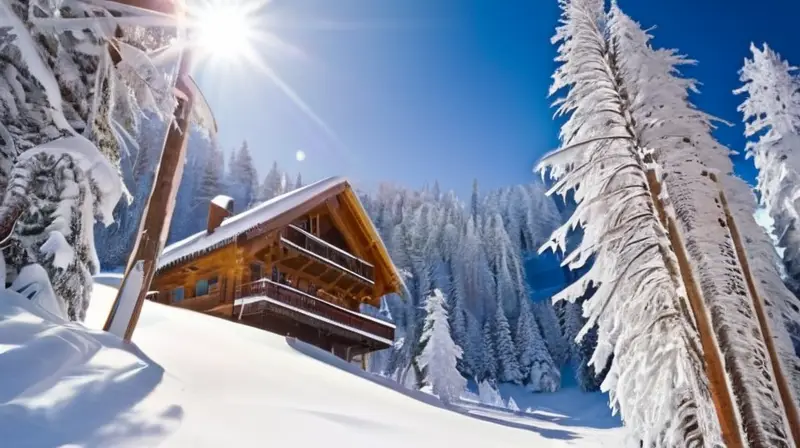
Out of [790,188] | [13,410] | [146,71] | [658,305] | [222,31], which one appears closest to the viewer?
[13,410]

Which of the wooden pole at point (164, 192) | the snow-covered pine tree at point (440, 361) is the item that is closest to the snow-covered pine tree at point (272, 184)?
the snow-covered pine tree at point (440, 361)

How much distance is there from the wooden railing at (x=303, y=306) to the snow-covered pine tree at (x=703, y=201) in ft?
51.9

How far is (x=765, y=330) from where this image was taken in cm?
1019

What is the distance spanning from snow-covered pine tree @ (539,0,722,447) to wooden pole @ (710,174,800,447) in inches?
60.3

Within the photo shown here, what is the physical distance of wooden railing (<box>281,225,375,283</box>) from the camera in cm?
Result: 2498

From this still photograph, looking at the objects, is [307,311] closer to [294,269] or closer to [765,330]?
[294,269]

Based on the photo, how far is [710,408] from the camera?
9.25 meters

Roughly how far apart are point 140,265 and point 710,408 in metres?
10.2

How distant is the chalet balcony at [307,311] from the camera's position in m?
22.2

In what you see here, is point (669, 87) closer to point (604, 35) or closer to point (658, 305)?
point (604, 35)

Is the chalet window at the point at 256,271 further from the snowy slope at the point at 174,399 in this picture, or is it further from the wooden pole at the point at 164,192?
the wooden pole at the point at 164,192

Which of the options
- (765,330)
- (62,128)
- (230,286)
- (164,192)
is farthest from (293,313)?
(765,330)

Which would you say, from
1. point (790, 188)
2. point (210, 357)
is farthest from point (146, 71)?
point (790, 188)

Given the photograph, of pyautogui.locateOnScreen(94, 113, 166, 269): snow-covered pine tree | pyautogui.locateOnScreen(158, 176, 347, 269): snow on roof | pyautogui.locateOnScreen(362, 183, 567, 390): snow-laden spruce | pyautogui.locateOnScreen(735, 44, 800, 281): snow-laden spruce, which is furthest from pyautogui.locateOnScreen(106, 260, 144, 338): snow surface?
pyautogui.locateOnScreen(94, 113, 166, 269): snow-covered pine tree
